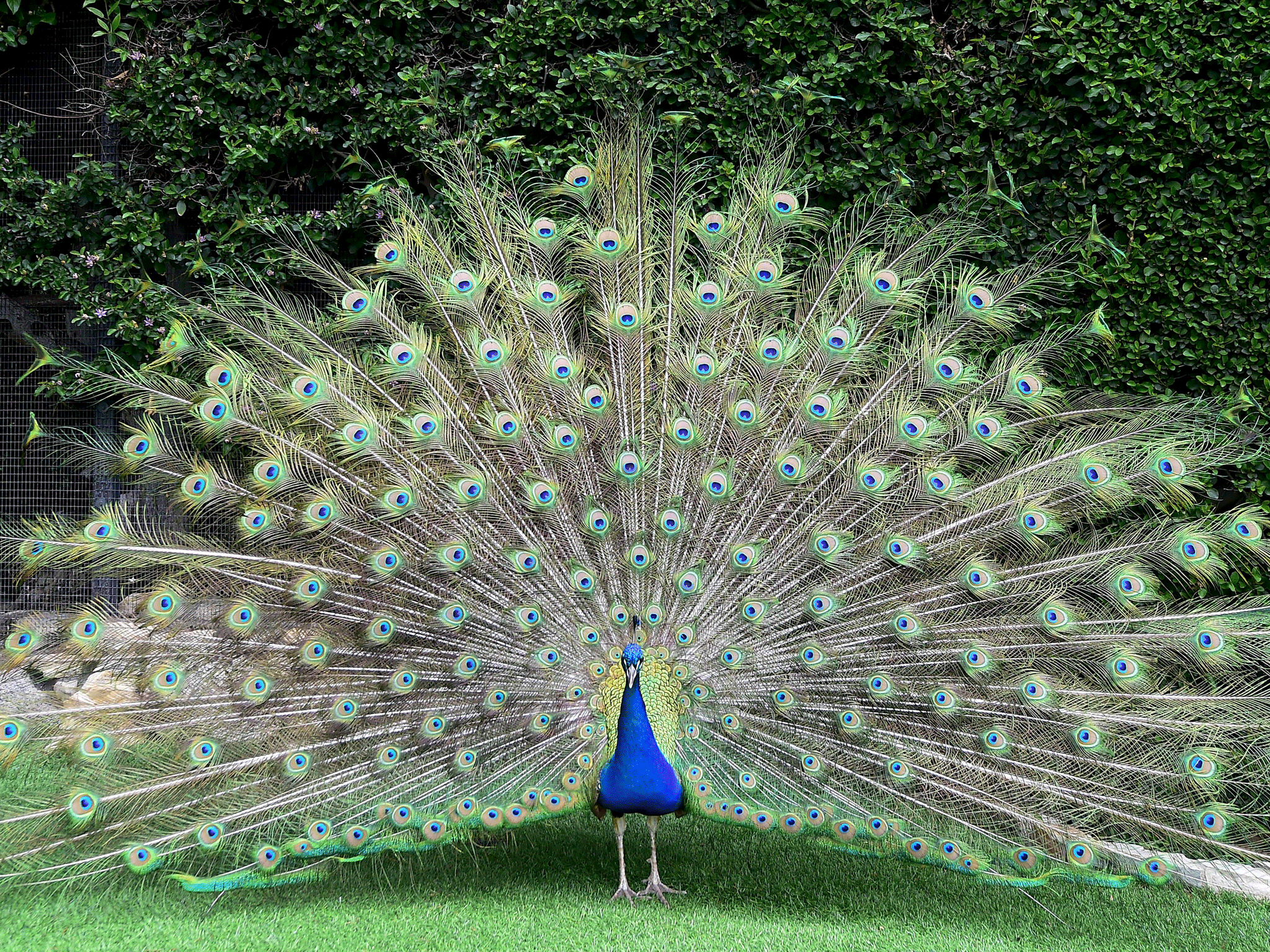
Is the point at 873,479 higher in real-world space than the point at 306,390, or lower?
higher

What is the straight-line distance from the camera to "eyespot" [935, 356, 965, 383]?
395cm

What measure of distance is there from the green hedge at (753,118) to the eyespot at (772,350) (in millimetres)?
974

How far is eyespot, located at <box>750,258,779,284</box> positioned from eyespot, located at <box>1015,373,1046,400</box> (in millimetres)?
998

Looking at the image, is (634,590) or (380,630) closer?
(380,630)

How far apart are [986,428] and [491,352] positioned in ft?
6.08

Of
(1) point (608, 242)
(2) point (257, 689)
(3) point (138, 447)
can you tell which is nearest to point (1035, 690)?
(1) point (608, 242)

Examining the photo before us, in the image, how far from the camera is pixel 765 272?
4078 mm

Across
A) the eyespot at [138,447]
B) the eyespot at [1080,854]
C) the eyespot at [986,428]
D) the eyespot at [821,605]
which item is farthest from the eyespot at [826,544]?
the eyespot at [138,447]

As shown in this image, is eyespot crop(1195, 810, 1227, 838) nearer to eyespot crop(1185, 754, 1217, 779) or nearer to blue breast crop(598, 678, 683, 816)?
eyespot crop(1185, 754, 1217, 779)

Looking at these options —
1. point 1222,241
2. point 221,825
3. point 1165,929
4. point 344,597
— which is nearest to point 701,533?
point 344,597

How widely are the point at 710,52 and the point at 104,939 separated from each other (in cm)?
445

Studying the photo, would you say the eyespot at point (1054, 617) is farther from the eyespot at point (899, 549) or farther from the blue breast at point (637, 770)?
the blue breast at point (637, 770)

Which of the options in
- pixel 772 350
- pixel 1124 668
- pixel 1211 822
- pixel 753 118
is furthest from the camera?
pixel 753 118

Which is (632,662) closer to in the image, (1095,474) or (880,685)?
(880,685)
